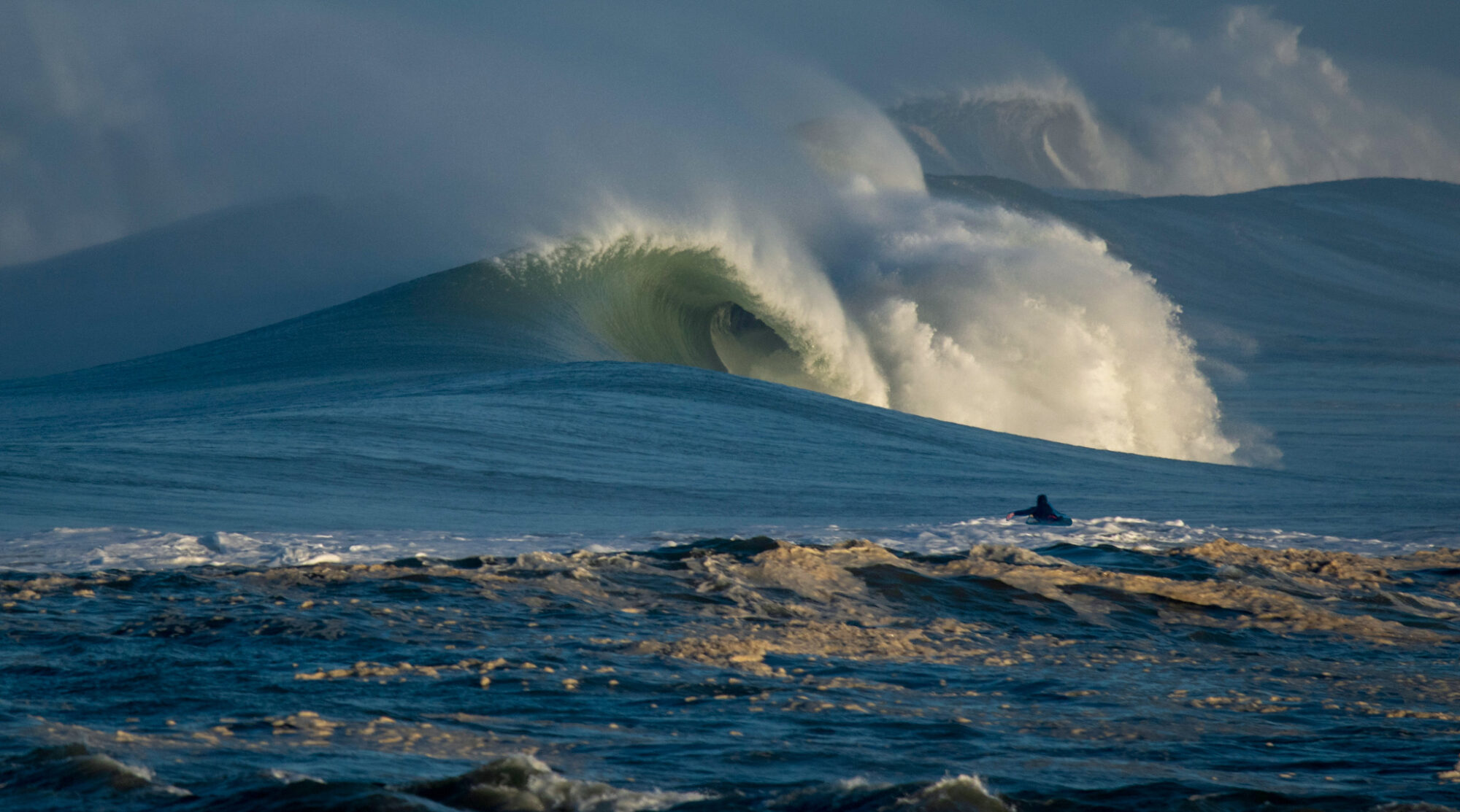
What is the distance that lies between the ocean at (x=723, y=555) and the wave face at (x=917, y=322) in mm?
74

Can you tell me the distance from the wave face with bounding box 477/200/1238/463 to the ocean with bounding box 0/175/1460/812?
2.9 inches

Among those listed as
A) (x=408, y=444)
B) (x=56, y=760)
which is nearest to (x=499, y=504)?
(x=408, y=444)

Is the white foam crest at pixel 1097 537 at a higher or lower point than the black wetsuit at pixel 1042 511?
lower

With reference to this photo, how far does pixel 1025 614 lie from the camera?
602 centimetres

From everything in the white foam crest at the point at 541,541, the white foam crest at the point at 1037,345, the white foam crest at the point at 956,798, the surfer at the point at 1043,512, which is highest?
the white foam crest at the point at 1037,345

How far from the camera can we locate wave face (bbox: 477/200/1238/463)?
19094 mm

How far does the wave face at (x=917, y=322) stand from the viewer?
19.1 meters

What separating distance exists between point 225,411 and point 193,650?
8.78 metres

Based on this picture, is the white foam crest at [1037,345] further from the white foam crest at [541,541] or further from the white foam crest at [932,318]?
the white foam crest at [541,541]

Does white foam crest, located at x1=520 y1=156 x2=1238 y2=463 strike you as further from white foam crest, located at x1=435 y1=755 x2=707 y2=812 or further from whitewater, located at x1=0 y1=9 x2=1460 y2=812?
white foam crest, located at x1=435 y1=755 x2=707 y2=812

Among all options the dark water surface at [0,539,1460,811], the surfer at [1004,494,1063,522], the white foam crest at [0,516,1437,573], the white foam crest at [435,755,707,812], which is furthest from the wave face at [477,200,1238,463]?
the white foam crest at [435,755,707,812]

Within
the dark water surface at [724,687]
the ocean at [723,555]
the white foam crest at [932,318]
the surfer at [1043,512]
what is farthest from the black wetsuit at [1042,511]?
the white foam crest at [932,318]

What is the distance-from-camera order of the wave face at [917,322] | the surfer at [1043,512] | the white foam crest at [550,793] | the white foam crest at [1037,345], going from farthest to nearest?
1. the wave face at [917,322]
2. the white foam crest at [1037,345]
3. the surfer at [1043,512]
4. the white foam crest at [550,793]

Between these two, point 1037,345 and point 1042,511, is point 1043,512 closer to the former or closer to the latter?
point 1042,511
